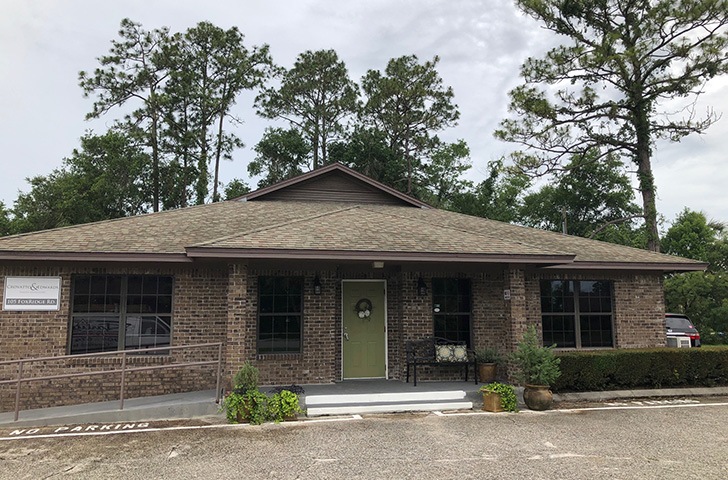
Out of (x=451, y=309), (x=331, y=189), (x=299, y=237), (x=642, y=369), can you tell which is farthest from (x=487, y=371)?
(x=331, y=189)

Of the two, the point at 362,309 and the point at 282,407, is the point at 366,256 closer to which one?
the point at 362,309

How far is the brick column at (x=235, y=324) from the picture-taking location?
878cm

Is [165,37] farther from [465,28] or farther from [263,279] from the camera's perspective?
[263,279]

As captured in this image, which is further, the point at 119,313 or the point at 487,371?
the point at 487,371

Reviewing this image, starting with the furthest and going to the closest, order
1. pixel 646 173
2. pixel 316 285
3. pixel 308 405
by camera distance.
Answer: pixel 646 173, pixel 316 285, pixel 308 405

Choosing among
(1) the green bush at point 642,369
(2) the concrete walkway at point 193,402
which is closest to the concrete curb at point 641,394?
(2) the concrete walkway at point 193,402

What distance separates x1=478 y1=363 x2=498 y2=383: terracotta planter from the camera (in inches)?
415

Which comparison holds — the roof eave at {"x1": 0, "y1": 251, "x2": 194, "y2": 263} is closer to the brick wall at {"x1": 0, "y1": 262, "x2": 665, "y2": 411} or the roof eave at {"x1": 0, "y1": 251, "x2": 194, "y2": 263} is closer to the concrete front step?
the brick wall at {"x1": 0, "y1": 262, "x2": 665, "y2": 411}

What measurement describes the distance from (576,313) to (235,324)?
308 inches

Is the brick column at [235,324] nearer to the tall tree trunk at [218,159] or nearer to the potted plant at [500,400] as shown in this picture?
the potted plant at [500,400]

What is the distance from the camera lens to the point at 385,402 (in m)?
9.00

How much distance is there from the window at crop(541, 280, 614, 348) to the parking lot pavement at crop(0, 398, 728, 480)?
330 centimetres

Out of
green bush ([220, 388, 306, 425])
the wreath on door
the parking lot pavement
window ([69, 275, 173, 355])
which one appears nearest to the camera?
the parking lot pavement

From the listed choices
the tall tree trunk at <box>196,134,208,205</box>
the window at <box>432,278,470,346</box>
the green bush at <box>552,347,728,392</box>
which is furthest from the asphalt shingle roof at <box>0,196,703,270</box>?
the tall tree trunk at <box>196,134,208,205</box>
